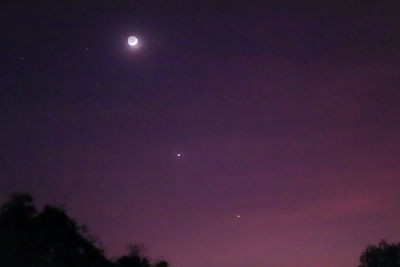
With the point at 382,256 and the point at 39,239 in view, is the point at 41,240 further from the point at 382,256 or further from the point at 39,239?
the point at 382,256

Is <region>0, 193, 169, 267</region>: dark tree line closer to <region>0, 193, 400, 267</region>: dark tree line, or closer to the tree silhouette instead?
<region>0, 193, 400, 267</region>: dark tree line

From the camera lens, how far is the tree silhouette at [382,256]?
73875mm

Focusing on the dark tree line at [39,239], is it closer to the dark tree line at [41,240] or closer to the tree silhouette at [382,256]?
the dark tree line at [41,240]

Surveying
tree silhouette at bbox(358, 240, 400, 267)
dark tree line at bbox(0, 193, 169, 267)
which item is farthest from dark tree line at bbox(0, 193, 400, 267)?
tree silhouette at bbox(358, 240, 400, 267)

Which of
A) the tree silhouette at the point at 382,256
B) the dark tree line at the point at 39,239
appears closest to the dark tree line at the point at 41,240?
the dark tree line at the point at 39,239

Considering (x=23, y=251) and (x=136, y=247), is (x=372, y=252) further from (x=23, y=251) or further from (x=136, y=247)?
Answer: (x=23, y=251)

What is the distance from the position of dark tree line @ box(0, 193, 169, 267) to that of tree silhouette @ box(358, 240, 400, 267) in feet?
146

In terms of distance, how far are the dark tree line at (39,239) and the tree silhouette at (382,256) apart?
44479 mm

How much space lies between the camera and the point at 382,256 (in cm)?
7469

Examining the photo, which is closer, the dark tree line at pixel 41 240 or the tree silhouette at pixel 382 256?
the dark tree line at pixel 41 240

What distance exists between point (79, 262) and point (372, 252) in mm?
46423

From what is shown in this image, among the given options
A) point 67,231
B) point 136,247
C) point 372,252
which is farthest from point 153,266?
point 372,252

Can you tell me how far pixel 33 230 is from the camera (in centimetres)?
3731

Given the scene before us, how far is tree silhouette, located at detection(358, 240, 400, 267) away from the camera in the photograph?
7388cm
